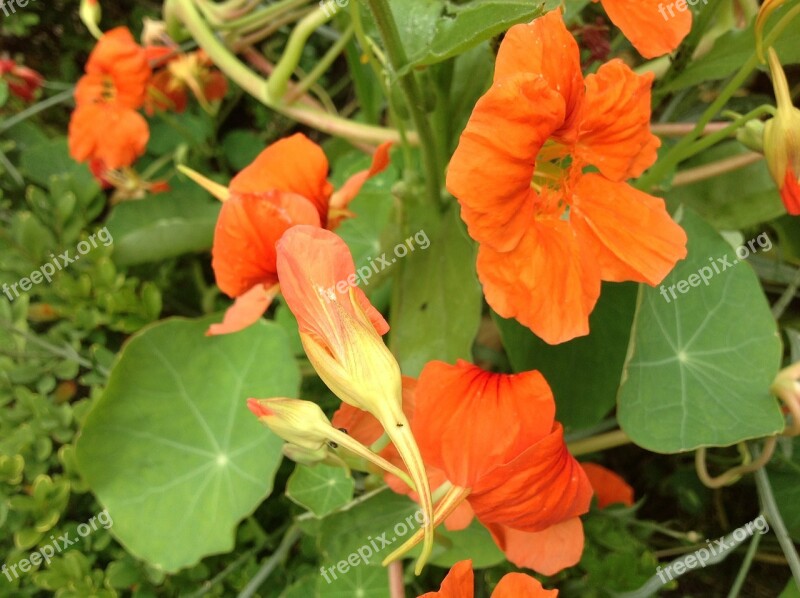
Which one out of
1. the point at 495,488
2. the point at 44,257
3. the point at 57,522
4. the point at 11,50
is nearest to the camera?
the point at 495,488

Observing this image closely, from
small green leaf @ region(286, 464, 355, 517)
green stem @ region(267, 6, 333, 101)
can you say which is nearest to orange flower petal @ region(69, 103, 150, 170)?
green stem @ region(267, 6, 333, 101)

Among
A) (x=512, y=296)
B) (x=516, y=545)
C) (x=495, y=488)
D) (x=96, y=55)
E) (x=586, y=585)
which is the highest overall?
(x=96, y=55)

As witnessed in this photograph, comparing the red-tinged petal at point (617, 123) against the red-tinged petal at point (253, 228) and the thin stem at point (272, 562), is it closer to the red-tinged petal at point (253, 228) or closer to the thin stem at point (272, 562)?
the red-tinged petal at point (253, 228)

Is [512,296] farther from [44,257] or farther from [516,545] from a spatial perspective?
[44,257]

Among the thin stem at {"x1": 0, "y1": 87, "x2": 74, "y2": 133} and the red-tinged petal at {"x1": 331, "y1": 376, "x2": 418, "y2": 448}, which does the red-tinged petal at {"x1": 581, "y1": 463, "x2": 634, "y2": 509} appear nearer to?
the red-tinged petal at {"x1": 331, "y1": 376, "x2": 418, "y2": 448}

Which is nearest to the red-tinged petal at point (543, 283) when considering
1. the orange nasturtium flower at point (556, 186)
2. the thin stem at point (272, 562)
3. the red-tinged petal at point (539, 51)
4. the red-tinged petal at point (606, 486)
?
the orange nasturtium flower at point (556, 186)

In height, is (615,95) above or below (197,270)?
above

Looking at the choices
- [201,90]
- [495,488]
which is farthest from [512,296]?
[201,90]

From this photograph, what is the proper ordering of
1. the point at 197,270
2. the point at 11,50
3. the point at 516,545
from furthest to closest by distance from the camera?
the point at 11,50 < the point at 197,270 < the point at 516,545
